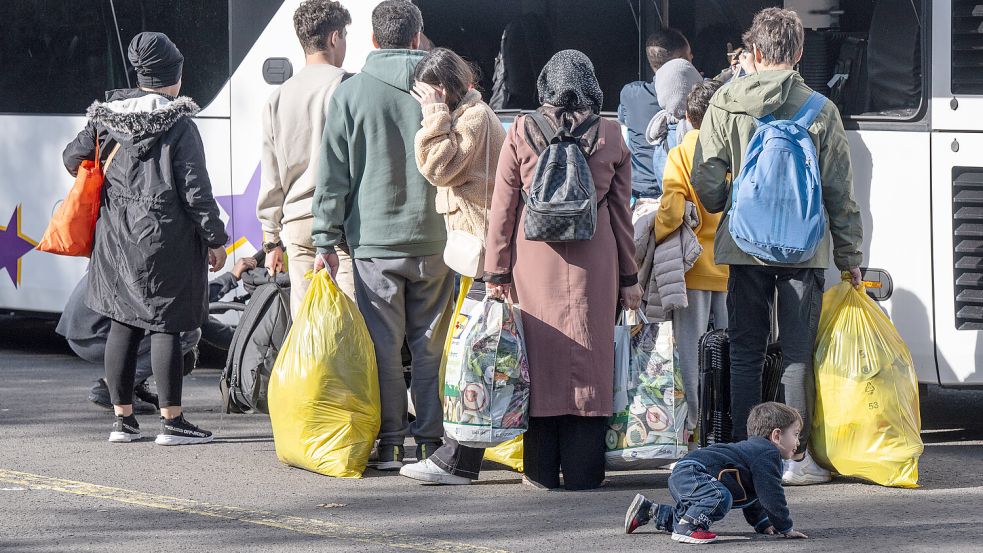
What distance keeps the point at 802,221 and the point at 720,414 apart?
3.45 ft

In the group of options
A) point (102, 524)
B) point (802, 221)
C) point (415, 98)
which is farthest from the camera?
point (415, 98)

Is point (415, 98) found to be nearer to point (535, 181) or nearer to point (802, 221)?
point (535, 181)

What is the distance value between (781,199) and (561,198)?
92 cm

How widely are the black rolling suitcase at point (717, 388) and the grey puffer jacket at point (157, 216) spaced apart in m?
2.30

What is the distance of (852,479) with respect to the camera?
6.29m

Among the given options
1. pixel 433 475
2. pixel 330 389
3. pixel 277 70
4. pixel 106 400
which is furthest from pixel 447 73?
pixel 106 400

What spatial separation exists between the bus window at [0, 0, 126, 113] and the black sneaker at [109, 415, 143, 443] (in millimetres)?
3190

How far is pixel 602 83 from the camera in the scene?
25.4 ft

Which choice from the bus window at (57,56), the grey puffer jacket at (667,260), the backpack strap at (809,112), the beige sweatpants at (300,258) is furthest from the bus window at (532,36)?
the bus window at (57,56)

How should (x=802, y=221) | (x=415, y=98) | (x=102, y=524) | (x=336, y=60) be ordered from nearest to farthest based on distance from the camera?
1. (x=102, y=524)
2. (x=802, y=221)
3. (x=415, y=98)
4. (x=336, y=60)

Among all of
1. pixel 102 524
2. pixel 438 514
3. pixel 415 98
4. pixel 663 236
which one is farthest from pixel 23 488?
pixel 663 236

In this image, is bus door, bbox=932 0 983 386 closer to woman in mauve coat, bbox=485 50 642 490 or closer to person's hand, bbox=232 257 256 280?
woman in mauve coat, bbox=485 50 642 490

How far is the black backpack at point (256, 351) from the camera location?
723cm

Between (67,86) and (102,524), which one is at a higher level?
(67,86)
